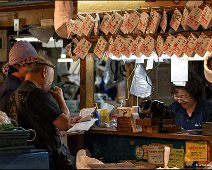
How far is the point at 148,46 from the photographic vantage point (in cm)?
677

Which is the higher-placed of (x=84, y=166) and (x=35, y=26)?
(x=35, y=26)

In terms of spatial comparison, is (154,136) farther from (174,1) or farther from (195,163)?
(174,1)

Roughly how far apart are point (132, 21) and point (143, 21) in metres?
0.16

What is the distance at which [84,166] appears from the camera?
16.0ft

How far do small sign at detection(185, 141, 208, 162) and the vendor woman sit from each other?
1.69m

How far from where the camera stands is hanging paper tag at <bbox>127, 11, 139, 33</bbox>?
675 centimetres

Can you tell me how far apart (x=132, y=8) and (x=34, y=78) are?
158 centimetres

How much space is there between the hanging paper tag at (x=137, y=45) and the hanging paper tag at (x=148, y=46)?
62 mm

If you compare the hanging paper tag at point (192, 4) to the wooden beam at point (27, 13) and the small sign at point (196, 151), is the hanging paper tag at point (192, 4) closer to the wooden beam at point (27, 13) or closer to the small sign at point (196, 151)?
the small sign at point (196, 151)

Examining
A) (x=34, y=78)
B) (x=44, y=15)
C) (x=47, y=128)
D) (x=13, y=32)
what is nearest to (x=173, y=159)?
(x=47, y=128)

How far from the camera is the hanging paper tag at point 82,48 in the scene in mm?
7383

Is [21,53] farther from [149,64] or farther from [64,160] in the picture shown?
[149,64]

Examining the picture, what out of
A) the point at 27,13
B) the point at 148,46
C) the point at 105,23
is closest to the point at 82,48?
the point at 105,23

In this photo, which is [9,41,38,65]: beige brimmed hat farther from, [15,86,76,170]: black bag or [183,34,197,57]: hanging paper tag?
[183,34,197,57]: hanging paper tag
